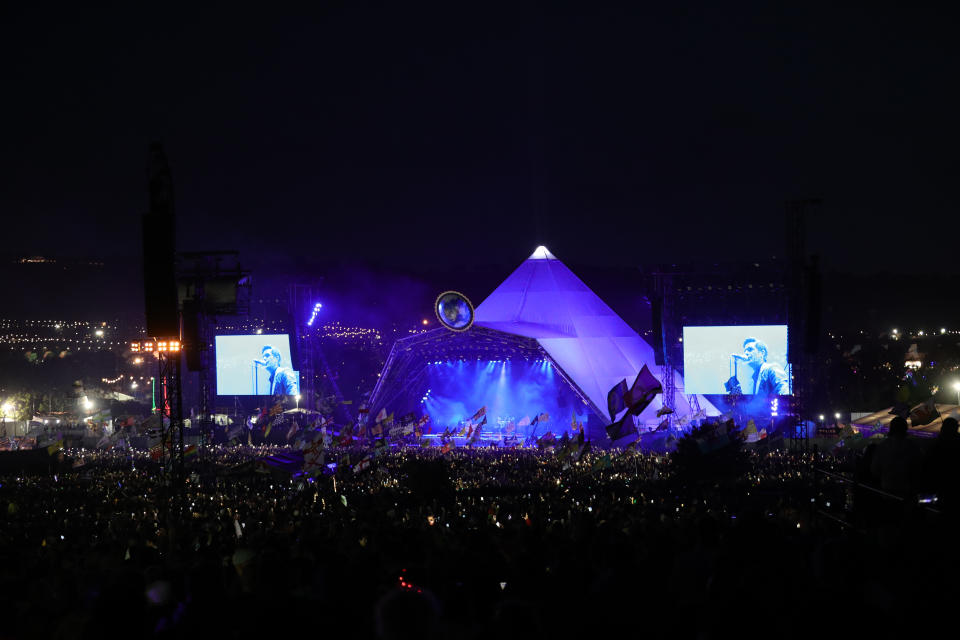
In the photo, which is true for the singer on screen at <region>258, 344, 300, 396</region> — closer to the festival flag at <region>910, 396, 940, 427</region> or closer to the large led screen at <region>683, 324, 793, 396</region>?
the large led screen at <region>683, 324, 793, 396</region>

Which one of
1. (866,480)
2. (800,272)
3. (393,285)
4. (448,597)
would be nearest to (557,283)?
(800,272)

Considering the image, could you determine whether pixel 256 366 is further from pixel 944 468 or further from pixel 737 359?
pixel 944 468

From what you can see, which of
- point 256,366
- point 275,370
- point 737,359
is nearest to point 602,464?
point 737,359

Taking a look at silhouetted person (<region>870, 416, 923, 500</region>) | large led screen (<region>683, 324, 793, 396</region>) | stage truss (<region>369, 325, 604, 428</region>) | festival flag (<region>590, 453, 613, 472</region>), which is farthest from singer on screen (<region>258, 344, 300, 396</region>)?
silhouetted person (<region>870, 416, 923, 500</region>)

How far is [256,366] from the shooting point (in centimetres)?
4850

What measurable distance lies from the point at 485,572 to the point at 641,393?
16.1 m

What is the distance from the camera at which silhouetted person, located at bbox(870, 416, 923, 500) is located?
714 centimetres

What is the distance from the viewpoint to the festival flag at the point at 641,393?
819 inches

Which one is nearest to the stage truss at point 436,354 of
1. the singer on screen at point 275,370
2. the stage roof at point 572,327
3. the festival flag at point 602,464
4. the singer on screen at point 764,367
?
the stage roof at point 572,327

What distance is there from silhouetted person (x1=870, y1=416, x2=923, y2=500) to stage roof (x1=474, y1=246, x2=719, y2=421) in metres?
29.6

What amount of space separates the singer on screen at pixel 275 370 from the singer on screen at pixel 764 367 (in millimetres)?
25539

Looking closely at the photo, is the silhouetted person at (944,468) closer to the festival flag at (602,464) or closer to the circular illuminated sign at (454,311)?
the festival flag at (602,464)

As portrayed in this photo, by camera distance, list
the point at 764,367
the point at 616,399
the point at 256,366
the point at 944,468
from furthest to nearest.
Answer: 1. the point at 256,366
2. the point at 764,367
3. the point at 616,399
4. the point at 944,468

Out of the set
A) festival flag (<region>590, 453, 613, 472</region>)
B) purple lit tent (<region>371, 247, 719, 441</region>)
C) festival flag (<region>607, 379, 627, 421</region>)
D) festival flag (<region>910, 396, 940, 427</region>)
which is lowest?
festival flag (<region>590, 453, 613, 472</region>)
